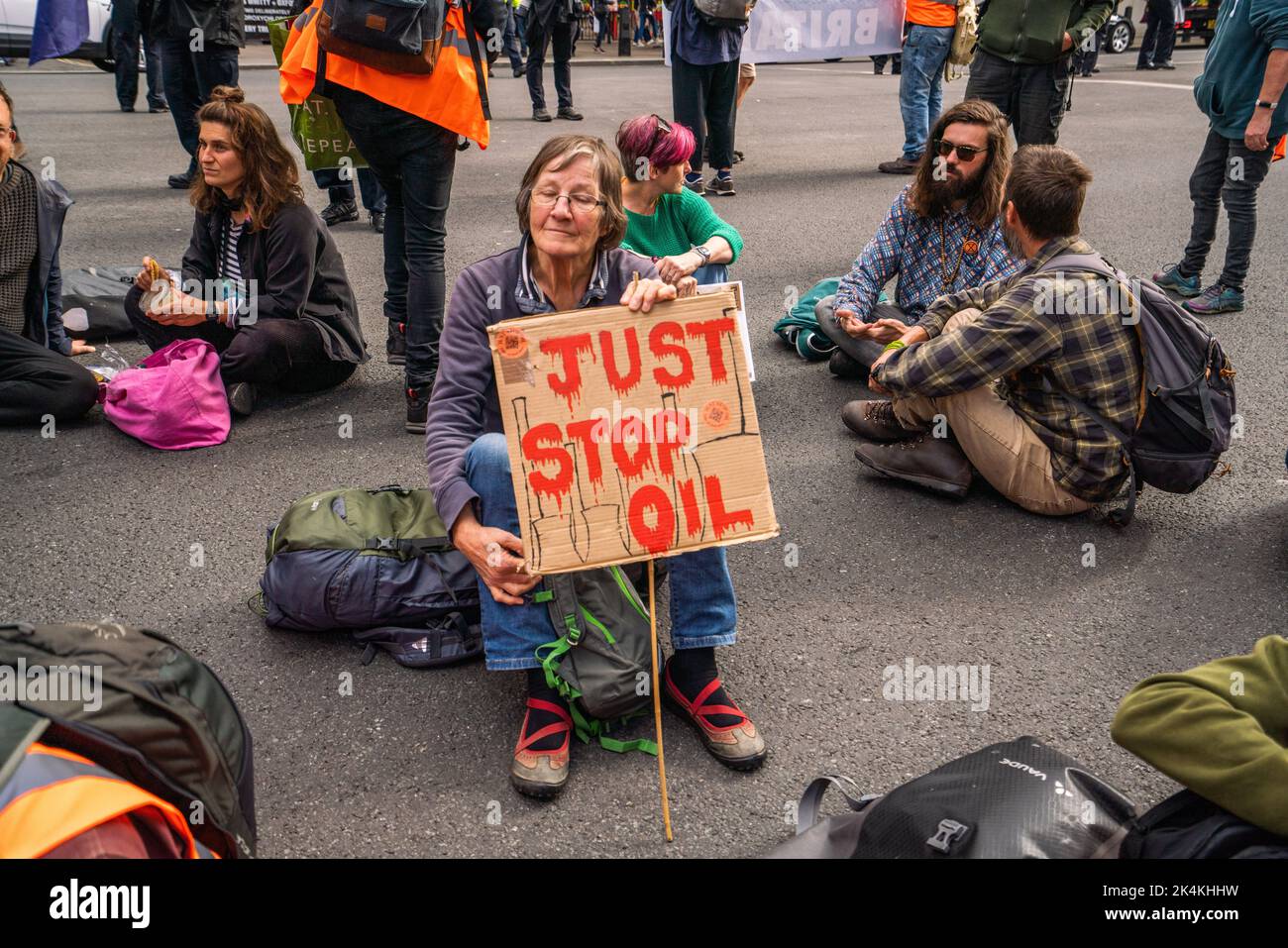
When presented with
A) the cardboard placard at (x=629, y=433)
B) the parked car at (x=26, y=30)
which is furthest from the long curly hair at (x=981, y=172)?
the parked car at (x=26, y=30)

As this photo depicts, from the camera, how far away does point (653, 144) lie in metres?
3.96

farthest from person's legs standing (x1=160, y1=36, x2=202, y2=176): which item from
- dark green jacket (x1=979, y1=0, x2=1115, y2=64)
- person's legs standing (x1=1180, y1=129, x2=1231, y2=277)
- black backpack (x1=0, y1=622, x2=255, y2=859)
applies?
black backpack (x1=0, y1=622, x2=255, y2=859)

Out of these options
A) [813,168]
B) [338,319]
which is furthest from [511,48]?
[338,319]

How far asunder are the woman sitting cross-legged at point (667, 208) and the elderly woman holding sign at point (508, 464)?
1.13m

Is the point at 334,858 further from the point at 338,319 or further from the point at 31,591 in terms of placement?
the point at 338,319

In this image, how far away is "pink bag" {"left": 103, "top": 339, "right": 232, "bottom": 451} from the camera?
4.09m

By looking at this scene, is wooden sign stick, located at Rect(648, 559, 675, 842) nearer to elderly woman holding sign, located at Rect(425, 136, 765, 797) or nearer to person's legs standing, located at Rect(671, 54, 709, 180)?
elderly woman holding sign, located at Rect(425, 136, 765, 797)

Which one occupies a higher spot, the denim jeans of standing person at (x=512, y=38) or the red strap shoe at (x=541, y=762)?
the denim jeans of standing person at (x=512, y=38)

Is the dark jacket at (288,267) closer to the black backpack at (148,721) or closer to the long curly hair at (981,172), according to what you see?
the long curly hair at (981,172)

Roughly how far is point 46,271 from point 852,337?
126 inches

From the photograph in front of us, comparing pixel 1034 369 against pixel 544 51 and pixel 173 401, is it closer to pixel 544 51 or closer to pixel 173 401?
pixel 173 401

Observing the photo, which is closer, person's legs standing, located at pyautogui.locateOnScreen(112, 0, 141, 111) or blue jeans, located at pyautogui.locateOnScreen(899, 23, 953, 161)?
blue jeans, located at pyautogui.locateOnScreen(899, 23, 953, 161)

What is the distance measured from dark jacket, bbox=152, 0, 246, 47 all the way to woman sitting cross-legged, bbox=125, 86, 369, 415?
9.23 feet

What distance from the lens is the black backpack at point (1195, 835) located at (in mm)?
1602
